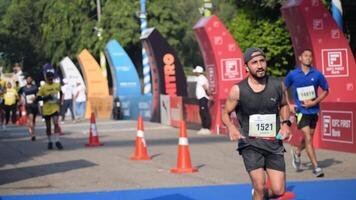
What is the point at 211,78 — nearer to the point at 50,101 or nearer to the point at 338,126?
the point at 50,101

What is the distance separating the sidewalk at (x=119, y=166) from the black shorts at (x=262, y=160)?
3.93 metres

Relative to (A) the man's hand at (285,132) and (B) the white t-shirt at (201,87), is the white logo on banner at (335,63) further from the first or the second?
(A) the man's hand at (285,132)

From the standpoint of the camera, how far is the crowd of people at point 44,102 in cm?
1811

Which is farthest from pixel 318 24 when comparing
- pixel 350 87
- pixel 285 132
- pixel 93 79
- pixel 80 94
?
pixel 93 79

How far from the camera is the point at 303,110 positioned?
12117 millimetres

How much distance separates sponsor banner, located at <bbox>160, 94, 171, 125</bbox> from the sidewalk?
6.32 meters

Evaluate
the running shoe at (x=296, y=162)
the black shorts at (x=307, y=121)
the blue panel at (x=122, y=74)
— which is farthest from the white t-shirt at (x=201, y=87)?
the blue panel at (x=122, y=74)

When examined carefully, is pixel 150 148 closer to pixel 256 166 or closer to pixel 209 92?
pixel 209 92

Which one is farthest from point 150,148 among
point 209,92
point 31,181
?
point 31,181

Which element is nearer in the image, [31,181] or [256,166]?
[256,166]

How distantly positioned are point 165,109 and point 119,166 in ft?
45.5

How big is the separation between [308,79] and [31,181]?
4530mm

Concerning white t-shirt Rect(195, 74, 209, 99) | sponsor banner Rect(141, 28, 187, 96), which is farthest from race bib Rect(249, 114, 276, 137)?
sponsor banner Rect(141, 28, 187, 96)

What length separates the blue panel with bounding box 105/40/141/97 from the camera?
3581 centimetres
